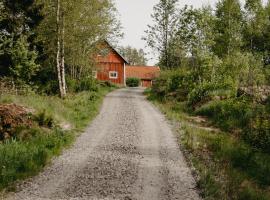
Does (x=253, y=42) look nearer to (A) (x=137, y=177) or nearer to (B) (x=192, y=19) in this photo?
(B) (x=192, y=19)

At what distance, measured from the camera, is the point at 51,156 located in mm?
15633

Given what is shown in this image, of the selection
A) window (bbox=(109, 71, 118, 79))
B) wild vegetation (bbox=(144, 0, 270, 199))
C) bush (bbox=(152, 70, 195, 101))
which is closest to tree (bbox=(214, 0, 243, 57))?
wild vegetation (bbox=(144, 0, 270, 199))

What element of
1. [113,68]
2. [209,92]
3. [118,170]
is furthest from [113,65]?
[118,170]

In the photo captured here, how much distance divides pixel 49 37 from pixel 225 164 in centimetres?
2077

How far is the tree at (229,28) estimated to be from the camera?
59331mm

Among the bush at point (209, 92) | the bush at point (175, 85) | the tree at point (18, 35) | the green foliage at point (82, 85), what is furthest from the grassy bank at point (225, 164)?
the green foliage at point (82, 85)

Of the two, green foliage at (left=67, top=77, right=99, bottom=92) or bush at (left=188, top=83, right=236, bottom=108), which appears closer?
bush at (left=188, top=83, right=236, bottom=108)

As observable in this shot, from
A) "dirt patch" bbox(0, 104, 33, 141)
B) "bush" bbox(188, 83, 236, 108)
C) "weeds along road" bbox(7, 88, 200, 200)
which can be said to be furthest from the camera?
"bush" bbox(188, 83, 236, 108)

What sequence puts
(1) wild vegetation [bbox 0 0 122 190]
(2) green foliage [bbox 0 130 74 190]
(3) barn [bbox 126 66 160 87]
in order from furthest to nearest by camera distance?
(3) barn [bbox 126 66 160 87] < (1) wild vegetation [bbox 0 0 122 190] < (2) green foliage [bbox 0 130 74 190]

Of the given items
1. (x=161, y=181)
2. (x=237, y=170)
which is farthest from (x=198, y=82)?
(x=161, y=181)

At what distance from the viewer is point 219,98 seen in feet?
97.1

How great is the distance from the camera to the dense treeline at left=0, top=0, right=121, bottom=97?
104ft

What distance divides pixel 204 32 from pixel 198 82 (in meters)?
4.44

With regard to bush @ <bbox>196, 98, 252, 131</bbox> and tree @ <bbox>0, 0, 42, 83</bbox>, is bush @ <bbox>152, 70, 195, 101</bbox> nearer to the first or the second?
bush @ <bbox>196, 98, 252, 131</bbox>
